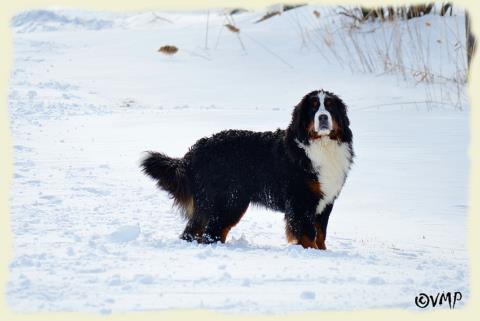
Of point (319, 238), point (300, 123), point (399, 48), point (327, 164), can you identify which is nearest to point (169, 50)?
point (399, 48)

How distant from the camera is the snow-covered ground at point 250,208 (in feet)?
13.9

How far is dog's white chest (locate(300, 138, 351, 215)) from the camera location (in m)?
5.91

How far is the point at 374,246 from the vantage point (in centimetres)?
611

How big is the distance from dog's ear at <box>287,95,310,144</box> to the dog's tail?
963 millimetres

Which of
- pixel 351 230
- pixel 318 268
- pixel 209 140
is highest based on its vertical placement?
pixel 209 140

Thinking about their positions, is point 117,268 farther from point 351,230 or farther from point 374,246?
point 351,230

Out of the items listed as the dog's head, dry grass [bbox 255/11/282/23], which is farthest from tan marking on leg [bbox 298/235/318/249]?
dry grass [bbox 255/11/282/23]

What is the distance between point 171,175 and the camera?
6129 millimetres

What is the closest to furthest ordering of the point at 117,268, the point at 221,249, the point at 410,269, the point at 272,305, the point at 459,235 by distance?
the point at 272,305, the point at 117,268, the point at 410,269, the point at 221,249, the point at 459,235

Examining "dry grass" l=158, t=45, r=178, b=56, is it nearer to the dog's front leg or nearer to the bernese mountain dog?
the bernese mountain dog

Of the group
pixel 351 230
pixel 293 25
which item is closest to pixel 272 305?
pixel 351 230

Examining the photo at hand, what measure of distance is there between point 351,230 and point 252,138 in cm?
144

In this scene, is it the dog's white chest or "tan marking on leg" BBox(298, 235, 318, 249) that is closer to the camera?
"tan marking on leg" BBox(298, 235, 318, 249)

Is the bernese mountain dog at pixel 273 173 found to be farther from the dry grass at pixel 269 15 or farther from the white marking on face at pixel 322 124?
the dry grass at pixel 269 15
